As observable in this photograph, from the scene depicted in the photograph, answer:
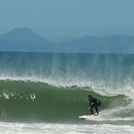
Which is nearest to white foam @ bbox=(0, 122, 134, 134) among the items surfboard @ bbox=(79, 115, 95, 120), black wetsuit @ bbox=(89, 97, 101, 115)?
surfboard @ bbox=(79, 115, 95, 120)

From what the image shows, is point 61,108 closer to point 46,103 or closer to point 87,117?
point 46,103

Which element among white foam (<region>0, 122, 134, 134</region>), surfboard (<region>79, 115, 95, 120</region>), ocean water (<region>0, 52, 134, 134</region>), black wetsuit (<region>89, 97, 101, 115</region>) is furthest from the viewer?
black wetsuit (<region>89, 97, 101, 115</region>)

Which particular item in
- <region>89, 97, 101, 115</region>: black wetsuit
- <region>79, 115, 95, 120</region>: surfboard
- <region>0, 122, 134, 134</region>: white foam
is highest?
<region>89, 97, 101, 115</region>: black wetsuit

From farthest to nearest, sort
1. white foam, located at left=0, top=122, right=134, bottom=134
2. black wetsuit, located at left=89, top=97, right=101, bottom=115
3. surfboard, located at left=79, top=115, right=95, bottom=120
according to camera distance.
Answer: black wetsuit, located at left=89, top=97, right=101, bottom=115 → surfboard, located at left=79, top=115, right=95, bottom=120 → white foam, located at left=0, top=122, right=134, bottom=134

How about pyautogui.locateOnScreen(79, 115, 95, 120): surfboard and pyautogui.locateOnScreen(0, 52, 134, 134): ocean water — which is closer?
pyautogui.locateOnScreen(0, 52, 134, 134): ocean water

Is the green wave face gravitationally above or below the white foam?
above

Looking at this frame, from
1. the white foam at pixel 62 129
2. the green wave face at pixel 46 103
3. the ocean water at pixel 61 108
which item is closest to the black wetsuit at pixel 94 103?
the ocean water at pixel 61 108

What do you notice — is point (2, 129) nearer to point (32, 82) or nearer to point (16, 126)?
point (16, 126)

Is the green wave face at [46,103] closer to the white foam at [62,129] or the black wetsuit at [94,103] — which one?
the black wetsuit at [94,103]

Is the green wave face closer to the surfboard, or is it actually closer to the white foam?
the surfboard

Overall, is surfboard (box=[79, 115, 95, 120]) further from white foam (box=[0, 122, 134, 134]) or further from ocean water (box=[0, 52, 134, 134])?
white foam (box=[0, 122, 134, 134])

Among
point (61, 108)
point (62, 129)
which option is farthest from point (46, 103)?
point (62, 129)

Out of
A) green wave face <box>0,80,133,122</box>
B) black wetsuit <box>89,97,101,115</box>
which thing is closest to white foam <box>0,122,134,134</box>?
green wave face <box>0,80,133,122</box>

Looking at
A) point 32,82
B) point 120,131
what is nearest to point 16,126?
point 120,131
